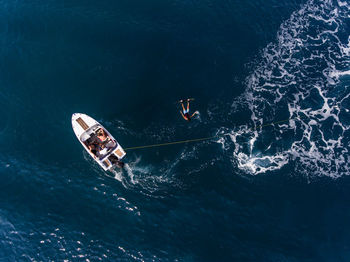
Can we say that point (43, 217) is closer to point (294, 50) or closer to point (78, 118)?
point (78, 118)

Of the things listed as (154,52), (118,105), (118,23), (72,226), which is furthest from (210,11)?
(72,226)

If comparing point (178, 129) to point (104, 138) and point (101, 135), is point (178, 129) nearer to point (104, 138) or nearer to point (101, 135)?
point (104, 138)

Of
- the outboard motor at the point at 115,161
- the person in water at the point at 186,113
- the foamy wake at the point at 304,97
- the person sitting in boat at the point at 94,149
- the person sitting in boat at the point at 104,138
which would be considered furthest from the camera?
the person in water at the point at 186,113

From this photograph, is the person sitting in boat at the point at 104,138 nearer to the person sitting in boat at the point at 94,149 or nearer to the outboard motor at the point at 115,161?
the person sitting in boat at the point at 94,149

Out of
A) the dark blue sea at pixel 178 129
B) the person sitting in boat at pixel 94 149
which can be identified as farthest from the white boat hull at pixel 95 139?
the dark blue sea at pixel 178 129

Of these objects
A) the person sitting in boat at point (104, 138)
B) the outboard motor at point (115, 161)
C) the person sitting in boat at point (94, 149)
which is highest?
the person sitting in boat at point (104, 138)

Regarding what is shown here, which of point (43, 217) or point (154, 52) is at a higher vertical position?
point (154, 52)

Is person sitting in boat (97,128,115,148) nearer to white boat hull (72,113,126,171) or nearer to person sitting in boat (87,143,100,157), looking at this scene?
white boat hull (72,113,126,171)

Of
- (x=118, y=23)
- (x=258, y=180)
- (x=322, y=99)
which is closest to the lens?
(x=258, y=180)
